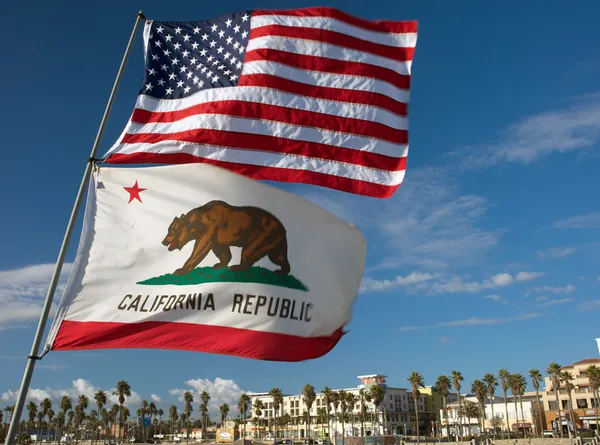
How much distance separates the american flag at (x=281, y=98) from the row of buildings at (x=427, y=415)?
381 ft

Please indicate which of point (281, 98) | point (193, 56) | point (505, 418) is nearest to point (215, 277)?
point (281, 98)

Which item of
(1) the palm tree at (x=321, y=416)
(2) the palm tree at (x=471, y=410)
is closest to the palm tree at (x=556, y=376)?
(2) the palm tree at (x=471, y=410)

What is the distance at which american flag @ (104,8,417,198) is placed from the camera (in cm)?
834

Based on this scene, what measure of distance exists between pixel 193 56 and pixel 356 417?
16191cm

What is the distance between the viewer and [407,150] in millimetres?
9148

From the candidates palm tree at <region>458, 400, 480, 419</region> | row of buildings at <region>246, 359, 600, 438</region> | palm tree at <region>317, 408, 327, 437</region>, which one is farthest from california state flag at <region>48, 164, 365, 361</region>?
palm tree at <region>317, 408, 327, 437</region>

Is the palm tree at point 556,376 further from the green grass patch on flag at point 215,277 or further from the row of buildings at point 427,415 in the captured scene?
the green grass patch on flag at point 215,277

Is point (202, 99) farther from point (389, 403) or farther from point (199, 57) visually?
point (389, 403)

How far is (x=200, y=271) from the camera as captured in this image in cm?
760

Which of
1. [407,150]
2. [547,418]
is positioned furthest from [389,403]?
[407,150]

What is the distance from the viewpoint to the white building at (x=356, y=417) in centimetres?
15588

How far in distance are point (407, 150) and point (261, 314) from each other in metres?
3.65

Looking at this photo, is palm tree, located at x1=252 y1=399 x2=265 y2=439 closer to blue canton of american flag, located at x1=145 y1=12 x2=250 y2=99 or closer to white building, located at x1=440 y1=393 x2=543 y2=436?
white building, located at x1=440 y1=393 x2=543 y2=436

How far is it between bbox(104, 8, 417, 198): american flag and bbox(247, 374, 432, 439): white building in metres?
143
